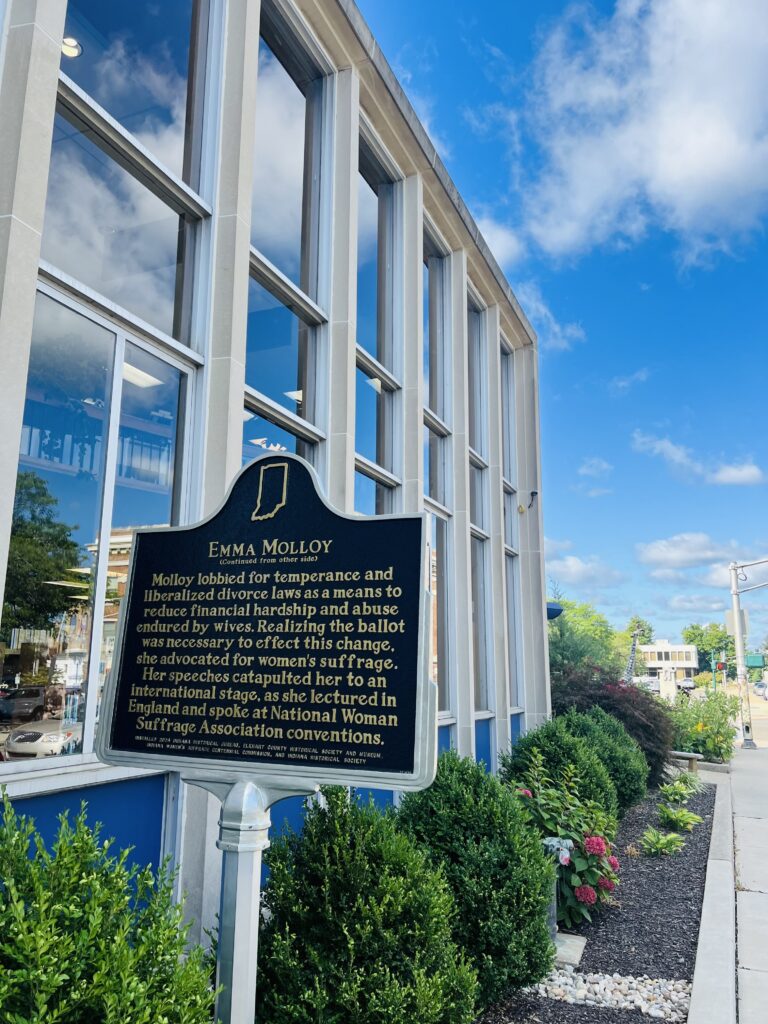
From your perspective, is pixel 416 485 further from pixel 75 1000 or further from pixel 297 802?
pixel 75 1000

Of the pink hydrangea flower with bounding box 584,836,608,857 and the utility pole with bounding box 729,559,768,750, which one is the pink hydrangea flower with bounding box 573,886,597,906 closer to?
the pink hydrangea flower with bounding box 584,836,608,857

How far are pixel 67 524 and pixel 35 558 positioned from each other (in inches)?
12.1

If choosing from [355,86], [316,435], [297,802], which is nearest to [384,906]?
[297,802]

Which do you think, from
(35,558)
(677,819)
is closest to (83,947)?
(35,558)

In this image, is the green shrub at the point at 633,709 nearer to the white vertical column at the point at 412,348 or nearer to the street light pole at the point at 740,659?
the white vertical column at the point at 412,348

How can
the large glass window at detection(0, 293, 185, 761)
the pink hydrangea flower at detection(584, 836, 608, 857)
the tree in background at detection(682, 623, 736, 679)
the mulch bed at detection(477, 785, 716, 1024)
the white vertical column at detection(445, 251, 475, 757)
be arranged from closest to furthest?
the large glass window at detection(0, 293, 185, 761), the mulch bed at detection(477, 785, 716, 1024), the pink hydrangea flower at detection(584, 836, 608, 857), the white vertical column at detection(445, 251, 475, 757), the tree in background at detection(682, 623, 736, 679)

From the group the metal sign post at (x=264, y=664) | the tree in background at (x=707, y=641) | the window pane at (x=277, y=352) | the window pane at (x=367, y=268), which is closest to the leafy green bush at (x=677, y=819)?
the window pane at (x=367, y=268)

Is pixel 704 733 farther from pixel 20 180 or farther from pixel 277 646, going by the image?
pixel 20 180

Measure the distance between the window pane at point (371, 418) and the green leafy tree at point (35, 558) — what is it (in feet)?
14.4

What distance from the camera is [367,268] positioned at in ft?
30.9

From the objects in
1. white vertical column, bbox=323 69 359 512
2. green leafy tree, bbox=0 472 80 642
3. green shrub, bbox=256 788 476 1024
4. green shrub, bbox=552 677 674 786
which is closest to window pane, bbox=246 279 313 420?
white vertical column, bbox=323 69 359 512

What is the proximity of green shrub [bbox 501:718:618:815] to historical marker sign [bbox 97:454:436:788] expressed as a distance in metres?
6.10

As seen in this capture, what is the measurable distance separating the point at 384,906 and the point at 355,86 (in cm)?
787

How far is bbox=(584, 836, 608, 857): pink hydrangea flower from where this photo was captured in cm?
688
